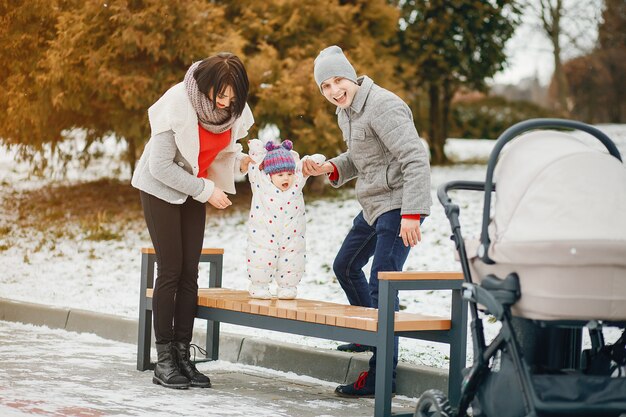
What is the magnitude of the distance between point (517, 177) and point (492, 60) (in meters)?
17.3

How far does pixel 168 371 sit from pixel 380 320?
165cm

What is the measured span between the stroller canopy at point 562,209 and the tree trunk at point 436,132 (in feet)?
60.1

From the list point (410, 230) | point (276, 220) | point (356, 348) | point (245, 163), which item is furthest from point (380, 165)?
point (356, 348)

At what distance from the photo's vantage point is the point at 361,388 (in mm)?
6309

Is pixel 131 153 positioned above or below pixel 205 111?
above

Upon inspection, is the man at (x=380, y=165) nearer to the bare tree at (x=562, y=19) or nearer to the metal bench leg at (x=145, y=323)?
the metal bench leg at (x=145, y=323)

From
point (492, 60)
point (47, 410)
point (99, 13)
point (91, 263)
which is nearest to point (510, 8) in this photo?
point (492, 60)

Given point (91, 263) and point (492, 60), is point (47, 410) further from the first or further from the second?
point (492, 60)

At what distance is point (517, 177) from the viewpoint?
14.0 ft

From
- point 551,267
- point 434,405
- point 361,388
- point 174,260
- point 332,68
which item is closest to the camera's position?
point 551,267

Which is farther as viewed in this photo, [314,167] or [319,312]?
[314,167]

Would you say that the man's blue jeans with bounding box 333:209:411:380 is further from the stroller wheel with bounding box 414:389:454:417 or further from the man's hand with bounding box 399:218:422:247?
the stroller wheel with bounding box 414:389:454:417

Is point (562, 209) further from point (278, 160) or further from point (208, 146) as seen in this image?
point (208, 146)

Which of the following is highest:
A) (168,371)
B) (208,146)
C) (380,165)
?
(208,146)
